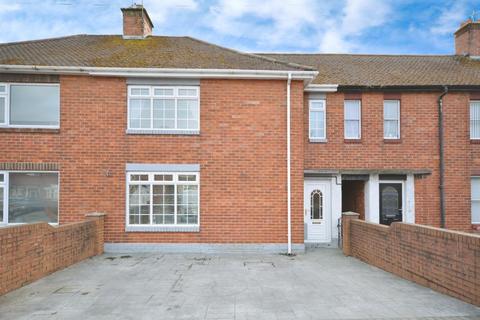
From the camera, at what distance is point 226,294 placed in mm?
6219

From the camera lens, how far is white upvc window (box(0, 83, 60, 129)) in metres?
10.1

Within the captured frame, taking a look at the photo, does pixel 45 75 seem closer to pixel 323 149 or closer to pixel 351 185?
pixel 323 149

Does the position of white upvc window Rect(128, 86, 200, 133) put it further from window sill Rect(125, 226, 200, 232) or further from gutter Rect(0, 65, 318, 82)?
window sill Rect(125, 226, 200, 232)

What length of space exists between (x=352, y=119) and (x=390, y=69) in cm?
319

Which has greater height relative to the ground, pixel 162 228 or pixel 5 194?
pixel 5 194

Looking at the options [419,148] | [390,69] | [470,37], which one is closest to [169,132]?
[419,148]

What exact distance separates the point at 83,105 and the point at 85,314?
687 centimetres

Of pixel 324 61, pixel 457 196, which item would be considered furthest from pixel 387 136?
pixel 324 61

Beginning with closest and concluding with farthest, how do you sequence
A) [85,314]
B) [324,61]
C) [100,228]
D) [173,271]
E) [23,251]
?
[85,314] → [23,251] → [173,271] → [100,228] → [324,61]

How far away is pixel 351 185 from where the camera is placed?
12.8m

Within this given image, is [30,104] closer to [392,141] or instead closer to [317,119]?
[317,119]

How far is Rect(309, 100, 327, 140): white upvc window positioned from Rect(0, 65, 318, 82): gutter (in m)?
1.63

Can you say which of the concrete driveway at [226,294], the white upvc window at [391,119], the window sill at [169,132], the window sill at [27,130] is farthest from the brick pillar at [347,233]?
the window sill at [27,130]

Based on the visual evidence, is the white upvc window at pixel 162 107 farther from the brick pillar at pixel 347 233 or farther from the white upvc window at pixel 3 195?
the brick pillar at pixel 347 233
